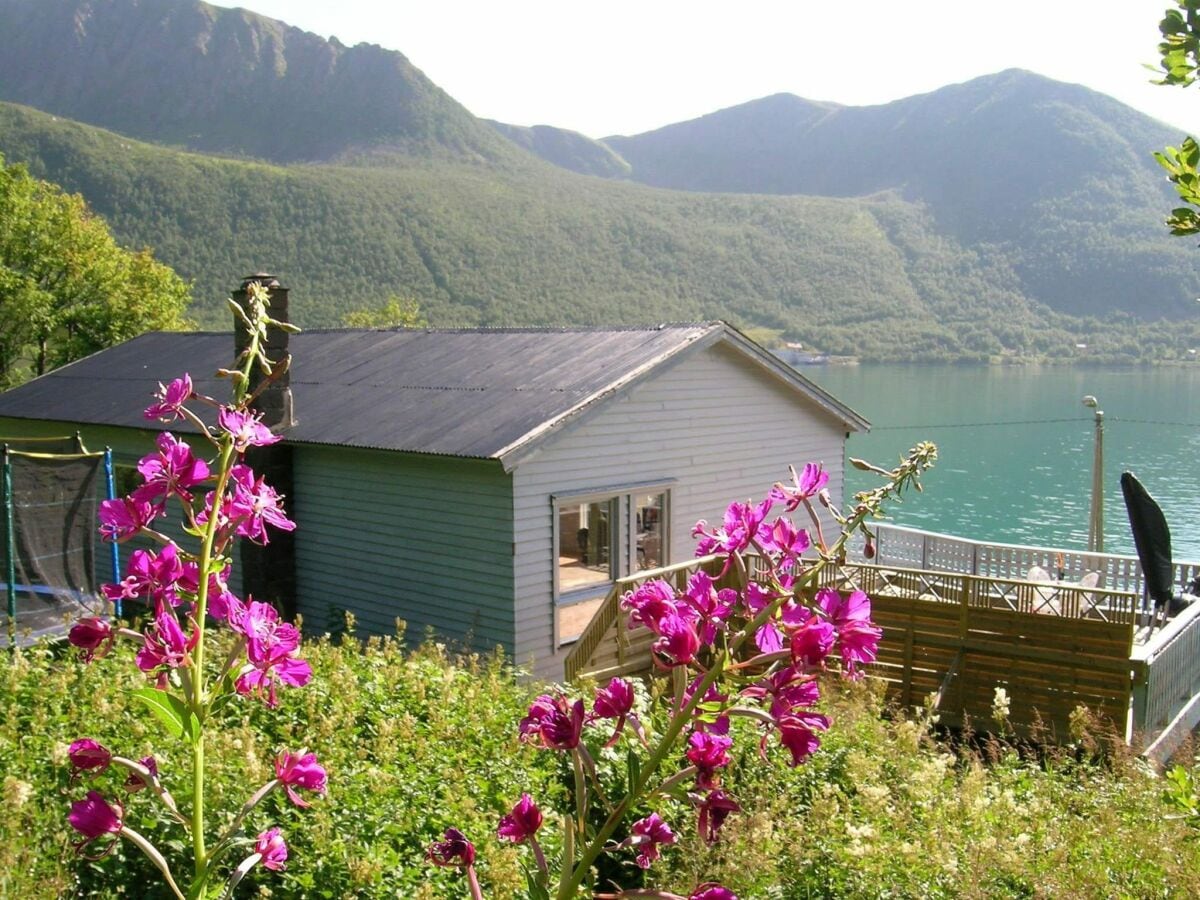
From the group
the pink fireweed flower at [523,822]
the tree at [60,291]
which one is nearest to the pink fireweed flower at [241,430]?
the pink fireweed flower at [523,822]

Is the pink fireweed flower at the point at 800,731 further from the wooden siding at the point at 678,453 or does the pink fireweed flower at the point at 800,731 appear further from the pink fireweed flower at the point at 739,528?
the wooden siding at the point at 678,453

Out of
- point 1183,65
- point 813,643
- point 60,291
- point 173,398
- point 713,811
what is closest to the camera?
point 813,643

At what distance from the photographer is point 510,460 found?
12.4 m

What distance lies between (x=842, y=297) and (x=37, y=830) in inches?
5667

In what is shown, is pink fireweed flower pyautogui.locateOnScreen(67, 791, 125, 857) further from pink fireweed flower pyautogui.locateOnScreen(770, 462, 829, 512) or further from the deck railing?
the deck railing

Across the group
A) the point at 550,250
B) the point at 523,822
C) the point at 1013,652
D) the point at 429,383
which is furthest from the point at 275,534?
the point at 550,250

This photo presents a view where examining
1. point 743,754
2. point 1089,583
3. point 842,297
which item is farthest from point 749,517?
point 842,297

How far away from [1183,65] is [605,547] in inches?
481

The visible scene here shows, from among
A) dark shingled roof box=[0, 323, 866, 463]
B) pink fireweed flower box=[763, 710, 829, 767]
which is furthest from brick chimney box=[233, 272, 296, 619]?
pink fireweed flower box=[763, 710, 829, 767]

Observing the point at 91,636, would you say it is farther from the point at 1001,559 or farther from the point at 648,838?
the point at 1001,559

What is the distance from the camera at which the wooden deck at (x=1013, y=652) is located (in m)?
11.0

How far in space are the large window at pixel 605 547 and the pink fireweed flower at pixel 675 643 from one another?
37.2 ft

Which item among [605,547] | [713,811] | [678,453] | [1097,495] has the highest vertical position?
[678,453]

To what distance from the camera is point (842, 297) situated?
5635 inches
